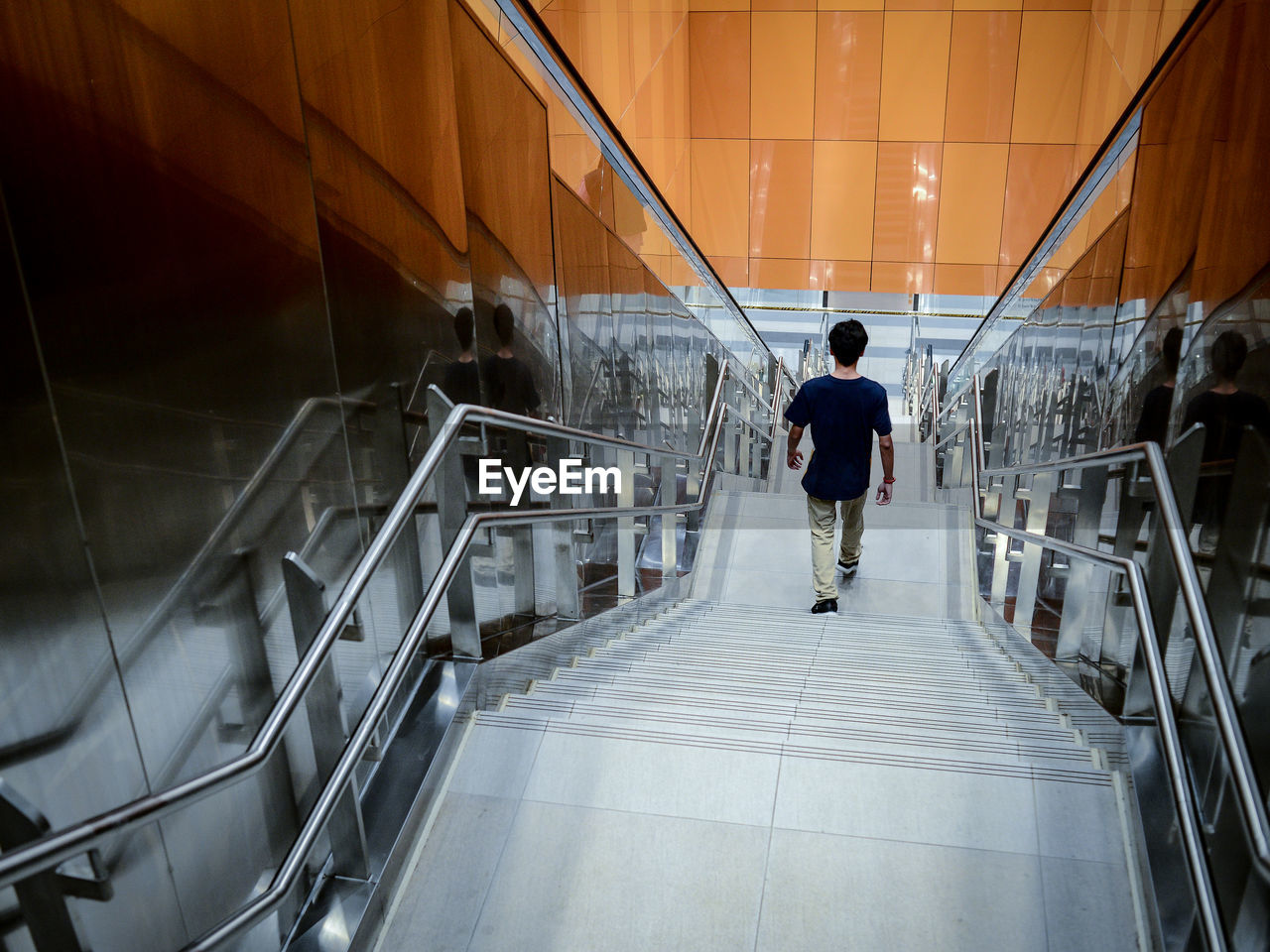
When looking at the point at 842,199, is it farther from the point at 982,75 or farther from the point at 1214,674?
the point at 1214,674

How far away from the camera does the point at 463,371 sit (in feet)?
9.30

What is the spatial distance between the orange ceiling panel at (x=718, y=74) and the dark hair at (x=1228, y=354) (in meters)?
11.8

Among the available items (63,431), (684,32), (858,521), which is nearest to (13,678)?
(63,431)

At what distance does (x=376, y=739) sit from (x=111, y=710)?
2.67 ft

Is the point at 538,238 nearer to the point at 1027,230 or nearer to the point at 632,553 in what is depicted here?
the point at 632,553

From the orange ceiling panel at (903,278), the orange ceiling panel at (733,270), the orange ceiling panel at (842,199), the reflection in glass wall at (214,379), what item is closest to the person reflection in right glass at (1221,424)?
the reflection in glass wall at (214,379)

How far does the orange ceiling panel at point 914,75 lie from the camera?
1202 centimetres

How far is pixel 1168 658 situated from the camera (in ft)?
6.80

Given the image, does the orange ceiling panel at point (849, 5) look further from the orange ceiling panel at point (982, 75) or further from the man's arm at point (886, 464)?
the man's arm at point (886, 464)

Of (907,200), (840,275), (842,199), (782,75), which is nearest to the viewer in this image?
(782,75)

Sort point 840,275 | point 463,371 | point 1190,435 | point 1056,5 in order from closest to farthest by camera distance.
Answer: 1. point 1190,435
2. point 463,371
3. point 1056,5
4. point 840,275

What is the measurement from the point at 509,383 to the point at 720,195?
11.0 meters

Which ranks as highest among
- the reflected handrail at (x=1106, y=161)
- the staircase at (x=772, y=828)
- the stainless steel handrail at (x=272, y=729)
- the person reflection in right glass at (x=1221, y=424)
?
the reflected handrail at (x=1106, y=161)

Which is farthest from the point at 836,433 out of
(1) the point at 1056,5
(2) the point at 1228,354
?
(1) the point at 1056,5
